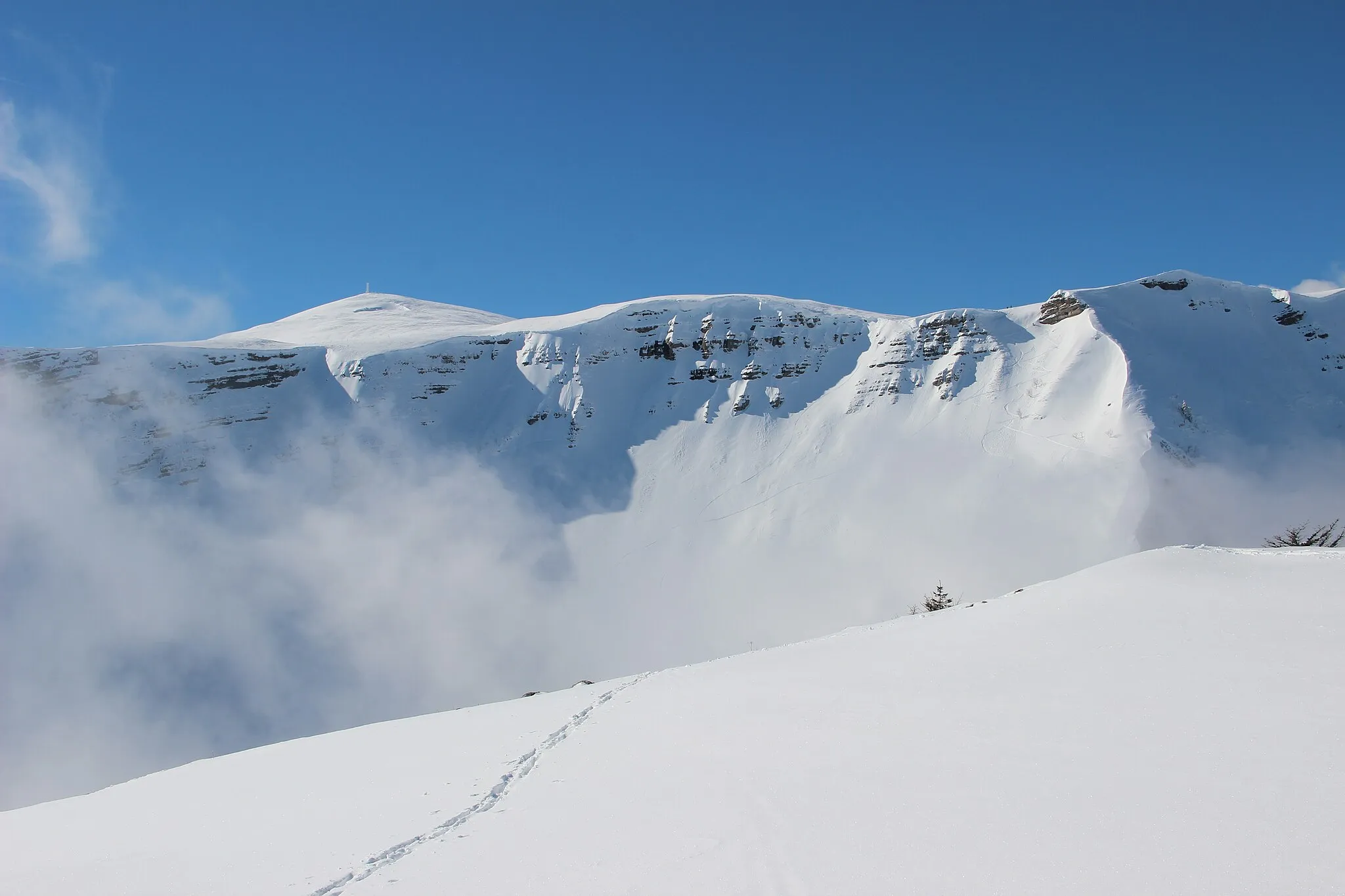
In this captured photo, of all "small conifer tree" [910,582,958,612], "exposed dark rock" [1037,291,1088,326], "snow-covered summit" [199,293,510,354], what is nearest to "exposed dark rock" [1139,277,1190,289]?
"exposed dark rock" [1037,291,1088,326]

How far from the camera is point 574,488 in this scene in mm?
64375

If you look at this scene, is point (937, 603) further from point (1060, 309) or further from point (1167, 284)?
point (1167, 284)

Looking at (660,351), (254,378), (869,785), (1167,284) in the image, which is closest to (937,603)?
(869,785)

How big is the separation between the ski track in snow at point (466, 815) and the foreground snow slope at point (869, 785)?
37mm

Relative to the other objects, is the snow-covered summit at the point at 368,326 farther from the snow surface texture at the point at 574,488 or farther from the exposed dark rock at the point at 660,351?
the exposed dark rock at the point at 660,351

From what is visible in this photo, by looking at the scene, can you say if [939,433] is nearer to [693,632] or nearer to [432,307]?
[693,632]

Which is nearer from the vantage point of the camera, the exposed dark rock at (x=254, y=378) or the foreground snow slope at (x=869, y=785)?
the foreground snow slope at (x=869, y=785)

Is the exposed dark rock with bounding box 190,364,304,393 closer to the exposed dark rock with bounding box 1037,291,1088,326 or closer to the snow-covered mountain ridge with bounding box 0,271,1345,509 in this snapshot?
the snow-covered mountain ridge with bounding box 0,271,1345,509

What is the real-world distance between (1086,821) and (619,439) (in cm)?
6341

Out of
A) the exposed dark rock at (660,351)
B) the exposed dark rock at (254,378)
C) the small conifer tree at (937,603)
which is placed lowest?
the small conifer tree at (937,603)

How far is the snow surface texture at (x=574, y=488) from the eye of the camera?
154ft

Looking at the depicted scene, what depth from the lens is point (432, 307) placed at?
339 feet

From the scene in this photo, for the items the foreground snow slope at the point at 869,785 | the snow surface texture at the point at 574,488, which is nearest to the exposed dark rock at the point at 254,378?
the snow surface texture at the point at 574,488

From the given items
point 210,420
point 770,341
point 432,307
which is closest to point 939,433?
point 770,341
